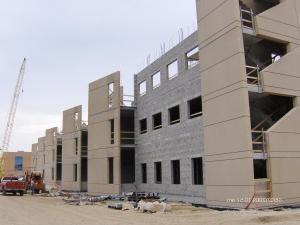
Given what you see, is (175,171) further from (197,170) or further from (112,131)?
(112,131)

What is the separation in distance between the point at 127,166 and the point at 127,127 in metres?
3.85

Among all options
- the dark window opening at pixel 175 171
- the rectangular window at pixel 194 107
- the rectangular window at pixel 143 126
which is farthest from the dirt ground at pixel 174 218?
the rectangular window at pixel 143 126

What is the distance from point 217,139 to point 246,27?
20.5 ft

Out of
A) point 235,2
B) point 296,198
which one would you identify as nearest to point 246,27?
point 235,2

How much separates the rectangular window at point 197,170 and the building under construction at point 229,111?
0.07 meters

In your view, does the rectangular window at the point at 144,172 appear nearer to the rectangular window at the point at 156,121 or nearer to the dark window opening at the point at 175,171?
the rectangular window at the point at 156,121

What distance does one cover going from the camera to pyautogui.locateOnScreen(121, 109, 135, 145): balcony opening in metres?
36.1

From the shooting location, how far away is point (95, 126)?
39.1 metres

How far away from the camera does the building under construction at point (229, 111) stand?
20734 millimetres

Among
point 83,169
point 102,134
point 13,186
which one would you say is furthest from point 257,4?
point 13,186

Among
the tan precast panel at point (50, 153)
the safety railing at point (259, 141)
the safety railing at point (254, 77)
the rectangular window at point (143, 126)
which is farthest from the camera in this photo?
the tan precast panel at point (50, 153)

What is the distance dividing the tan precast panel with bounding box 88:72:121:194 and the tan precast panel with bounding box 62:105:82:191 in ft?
23.9

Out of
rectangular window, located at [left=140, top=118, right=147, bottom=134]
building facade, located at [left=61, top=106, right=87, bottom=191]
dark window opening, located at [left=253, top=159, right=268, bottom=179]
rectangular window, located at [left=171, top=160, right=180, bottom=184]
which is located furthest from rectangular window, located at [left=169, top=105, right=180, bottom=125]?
building facade, located at [left=61, top=106, right=87, bottom=191]

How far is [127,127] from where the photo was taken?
38750 millimetres
